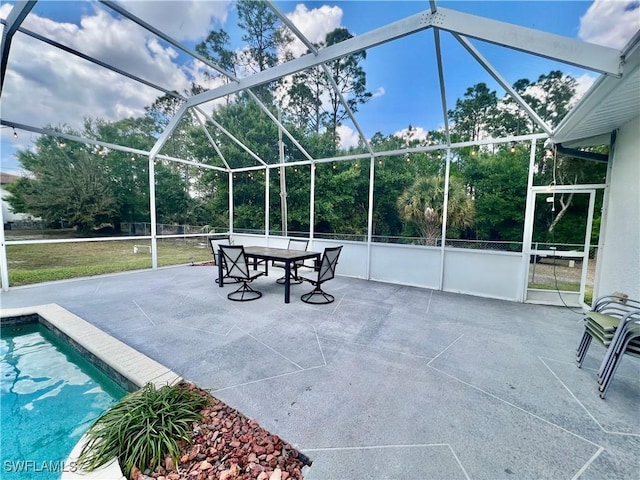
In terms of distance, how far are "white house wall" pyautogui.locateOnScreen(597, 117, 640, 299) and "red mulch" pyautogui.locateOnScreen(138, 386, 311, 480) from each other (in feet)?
13.5

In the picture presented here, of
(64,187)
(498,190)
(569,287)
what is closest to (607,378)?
(569,287)

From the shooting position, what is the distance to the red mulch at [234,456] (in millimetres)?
1407

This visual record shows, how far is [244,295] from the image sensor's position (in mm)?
4742

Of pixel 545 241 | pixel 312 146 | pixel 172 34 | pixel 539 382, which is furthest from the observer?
pixel 312 146

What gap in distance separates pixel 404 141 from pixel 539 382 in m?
6.58

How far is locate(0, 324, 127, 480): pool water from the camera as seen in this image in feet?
5.35

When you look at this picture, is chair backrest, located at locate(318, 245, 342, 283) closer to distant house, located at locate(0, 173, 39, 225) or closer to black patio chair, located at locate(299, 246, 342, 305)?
black patio chair, located at locate(299, 246, 342, 305)

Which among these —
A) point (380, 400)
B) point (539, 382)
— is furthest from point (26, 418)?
point (539, 382)

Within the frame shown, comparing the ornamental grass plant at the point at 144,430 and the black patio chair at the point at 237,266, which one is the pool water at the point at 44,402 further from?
the black patio chair at the point at 237,266

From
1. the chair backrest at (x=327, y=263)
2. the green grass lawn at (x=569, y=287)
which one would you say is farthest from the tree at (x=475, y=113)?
the chair backrest at (x=327, y=263)

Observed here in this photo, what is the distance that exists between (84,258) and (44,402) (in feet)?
22.3

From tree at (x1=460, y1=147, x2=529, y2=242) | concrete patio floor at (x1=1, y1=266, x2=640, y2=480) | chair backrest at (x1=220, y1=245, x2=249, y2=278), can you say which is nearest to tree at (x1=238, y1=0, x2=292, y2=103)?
chair backrest at (x1=220, y1=245, x2=249, y2=278)

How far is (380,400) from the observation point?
2031 millimetres

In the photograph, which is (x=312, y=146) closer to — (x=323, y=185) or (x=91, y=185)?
(x=323, y=185)
